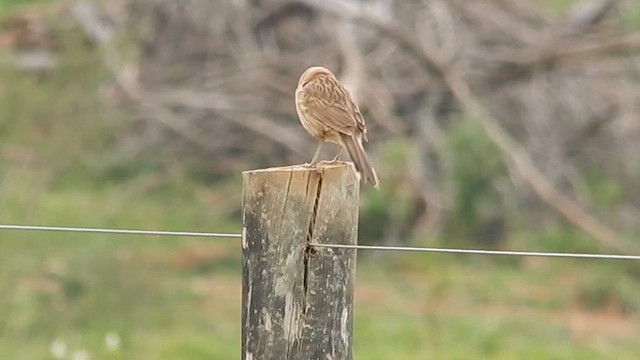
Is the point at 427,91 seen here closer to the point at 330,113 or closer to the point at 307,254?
the point at 330,113

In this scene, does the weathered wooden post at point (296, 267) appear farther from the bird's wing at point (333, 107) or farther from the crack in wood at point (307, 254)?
the bird's wing at point (333, 107)

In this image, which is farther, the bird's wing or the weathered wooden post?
the bird's wing

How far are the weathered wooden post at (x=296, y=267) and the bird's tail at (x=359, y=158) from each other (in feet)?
2.47

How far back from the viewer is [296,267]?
3.99 m

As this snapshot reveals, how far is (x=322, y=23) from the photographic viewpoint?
1496 cm

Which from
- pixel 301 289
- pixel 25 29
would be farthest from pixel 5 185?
pixel 301 289

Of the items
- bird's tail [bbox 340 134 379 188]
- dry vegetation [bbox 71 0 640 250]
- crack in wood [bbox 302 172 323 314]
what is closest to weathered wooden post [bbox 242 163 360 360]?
crack in wood [bbox 302 172 323 314]

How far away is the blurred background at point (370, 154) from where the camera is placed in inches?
463

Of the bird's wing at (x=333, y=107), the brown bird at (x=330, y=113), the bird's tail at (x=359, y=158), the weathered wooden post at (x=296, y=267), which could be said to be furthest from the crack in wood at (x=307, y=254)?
the bird's wing at (x=333, y=107)

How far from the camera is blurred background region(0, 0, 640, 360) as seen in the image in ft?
38.5

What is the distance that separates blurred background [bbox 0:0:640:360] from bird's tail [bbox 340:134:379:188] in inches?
207

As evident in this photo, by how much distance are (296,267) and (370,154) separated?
34.8 feet

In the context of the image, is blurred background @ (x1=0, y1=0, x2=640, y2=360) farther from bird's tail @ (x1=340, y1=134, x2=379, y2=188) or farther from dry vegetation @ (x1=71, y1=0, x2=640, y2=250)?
bird's tail @ (x1=340, y1=134, x2=379, y2=188)

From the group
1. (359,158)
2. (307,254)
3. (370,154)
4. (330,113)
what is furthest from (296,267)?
(370,154)
